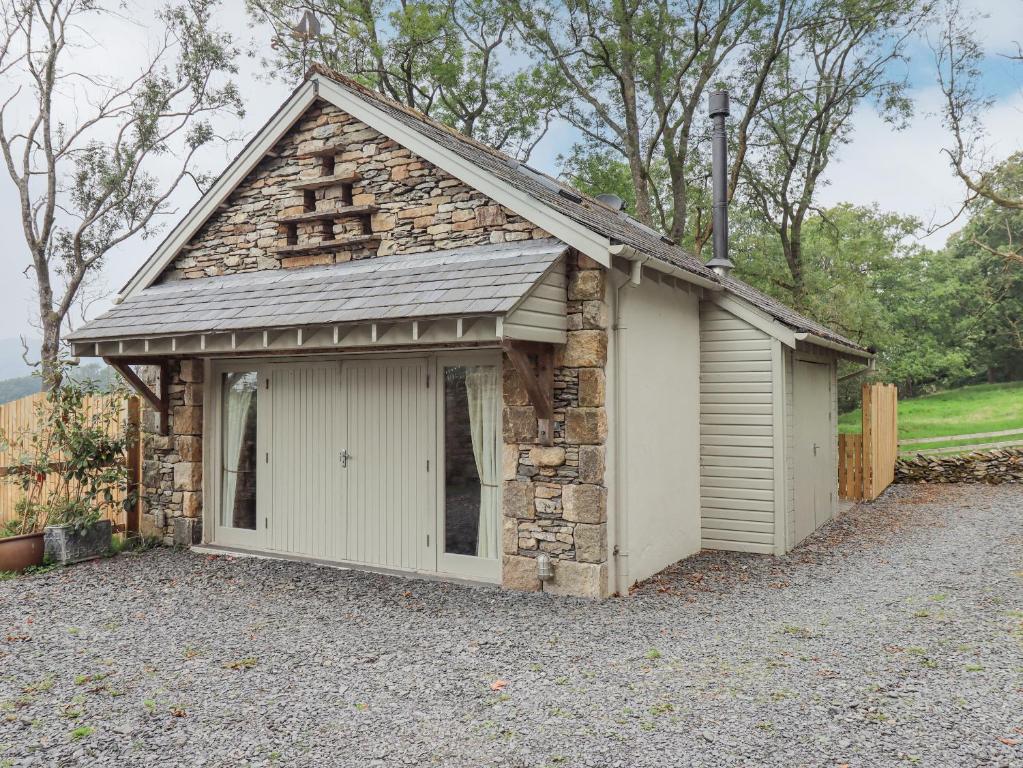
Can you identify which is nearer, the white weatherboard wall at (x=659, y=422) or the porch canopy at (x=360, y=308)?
the porch canopy at (x=360, y=308)

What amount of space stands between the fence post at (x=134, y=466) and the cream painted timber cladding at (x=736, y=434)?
7.20 metres

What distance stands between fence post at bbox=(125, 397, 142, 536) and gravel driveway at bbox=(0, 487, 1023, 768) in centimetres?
159

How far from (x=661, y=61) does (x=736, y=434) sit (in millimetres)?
13960

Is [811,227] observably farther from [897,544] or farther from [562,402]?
[562,402]

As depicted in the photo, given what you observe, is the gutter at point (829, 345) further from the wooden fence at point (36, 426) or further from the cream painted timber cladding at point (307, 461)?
the wooden fence at point (36, 426)

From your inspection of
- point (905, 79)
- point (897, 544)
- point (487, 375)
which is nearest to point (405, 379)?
point (487, 375)

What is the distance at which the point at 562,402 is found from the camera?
641cm

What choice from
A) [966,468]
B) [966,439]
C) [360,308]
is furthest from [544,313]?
[966,439]

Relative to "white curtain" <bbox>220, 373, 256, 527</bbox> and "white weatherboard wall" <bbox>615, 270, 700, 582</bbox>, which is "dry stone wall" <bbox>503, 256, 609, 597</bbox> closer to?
"white weatherboard wall" <bbox>615, 270, 700, 582</bbox>

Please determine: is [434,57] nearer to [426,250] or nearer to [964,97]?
[964,97]

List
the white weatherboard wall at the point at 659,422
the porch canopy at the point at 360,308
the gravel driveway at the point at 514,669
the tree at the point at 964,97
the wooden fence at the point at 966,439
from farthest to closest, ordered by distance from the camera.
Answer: the wooden fence at the point at 966,439 < the tree at the point at 964,97 < the white weatherboard wall at the point at 659,422 < the porch canopy at the point at 360,308 < the gravel driveway at the point at 514,669

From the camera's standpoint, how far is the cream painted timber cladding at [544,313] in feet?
18.4

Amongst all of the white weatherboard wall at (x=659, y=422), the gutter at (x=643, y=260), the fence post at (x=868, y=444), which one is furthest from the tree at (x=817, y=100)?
the gutter at (x=643, y=260)

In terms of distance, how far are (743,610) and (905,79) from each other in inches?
710
